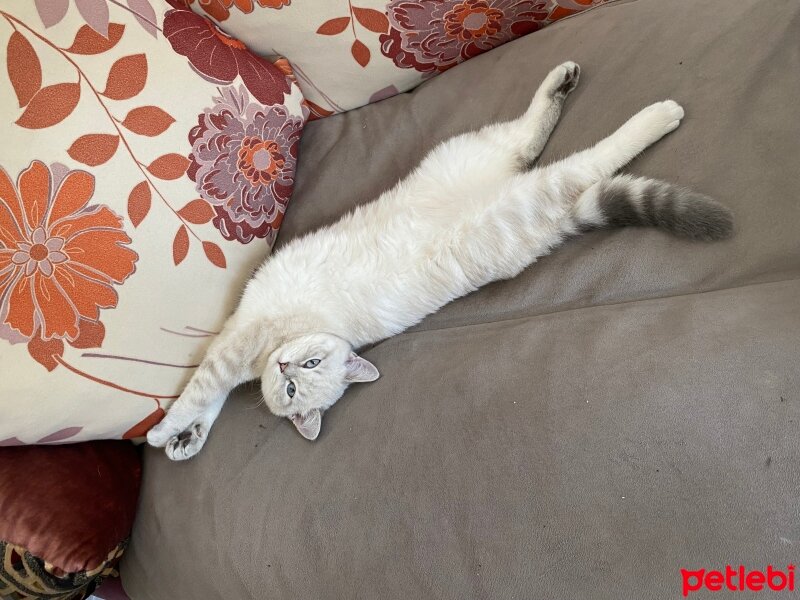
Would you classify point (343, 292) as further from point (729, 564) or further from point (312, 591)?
point (729, 564)

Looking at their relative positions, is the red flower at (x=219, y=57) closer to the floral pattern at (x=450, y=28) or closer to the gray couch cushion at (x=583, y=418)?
the floral pattern at (x=450, y=28)

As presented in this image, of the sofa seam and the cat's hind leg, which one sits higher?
the cat's hind leg

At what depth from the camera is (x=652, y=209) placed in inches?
35.3

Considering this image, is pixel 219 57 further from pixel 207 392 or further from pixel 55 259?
pixel 207 392

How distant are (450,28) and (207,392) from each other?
3.20 ft

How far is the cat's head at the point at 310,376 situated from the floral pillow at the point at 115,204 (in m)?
0.18

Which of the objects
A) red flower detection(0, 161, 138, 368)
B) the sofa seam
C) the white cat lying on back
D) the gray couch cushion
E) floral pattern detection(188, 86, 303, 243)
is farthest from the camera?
floral pattern detection(188, 86, 303, 243)

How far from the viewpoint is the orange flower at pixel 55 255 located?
92cm

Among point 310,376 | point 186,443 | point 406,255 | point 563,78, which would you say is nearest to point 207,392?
point 186,443

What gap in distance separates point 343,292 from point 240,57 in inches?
23.5

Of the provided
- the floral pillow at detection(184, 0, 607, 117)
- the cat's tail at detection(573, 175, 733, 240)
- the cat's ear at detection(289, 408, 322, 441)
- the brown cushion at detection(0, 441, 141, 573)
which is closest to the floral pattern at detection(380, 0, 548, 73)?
the floral pillow at detection(184, 0, 607, 117)

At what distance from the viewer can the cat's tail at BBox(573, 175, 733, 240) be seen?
Result: 0.84 metres

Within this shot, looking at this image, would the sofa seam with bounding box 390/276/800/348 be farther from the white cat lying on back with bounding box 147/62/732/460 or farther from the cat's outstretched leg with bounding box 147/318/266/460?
the cat's outstretched leg with bounding box 147/318/266/460

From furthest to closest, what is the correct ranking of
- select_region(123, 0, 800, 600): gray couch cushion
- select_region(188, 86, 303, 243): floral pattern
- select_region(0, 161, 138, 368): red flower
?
select_region(188, 86, 303, 243): floral pattern → select_region(0, 161, 138, 368): red flower → select_region(123, 0, 800, 600): gray couch cushion
